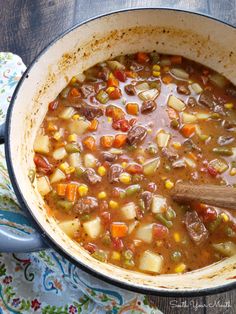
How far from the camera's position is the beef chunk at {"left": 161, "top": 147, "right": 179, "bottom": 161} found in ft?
10.2

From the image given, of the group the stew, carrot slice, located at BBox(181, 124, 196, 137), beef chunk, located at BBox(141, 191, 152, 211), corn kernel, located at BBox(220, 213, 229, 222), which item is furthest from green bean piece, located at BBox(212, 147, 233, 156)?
beef chunk, located at BBox(141, 191, 152, 211)

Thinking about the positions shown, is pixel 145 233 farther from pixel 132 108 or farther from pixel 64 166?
pixel 132 108

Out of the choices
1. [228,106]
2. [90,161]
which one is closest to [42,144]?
[90,161]

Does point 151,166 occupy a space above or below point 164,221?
above

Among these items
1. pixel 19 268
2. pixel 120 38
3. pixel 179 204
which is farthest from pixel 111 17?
pixel 19 268

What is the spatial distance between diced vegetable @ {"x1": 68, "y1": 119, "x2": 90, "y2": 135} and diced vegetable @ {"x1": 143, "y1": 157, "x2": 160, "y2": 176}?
443 millimetres

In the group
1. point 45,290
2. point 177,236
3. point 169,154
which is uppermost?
point 169,154

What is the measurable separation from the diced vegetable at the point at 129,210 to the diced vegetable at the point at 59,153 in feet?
1.61

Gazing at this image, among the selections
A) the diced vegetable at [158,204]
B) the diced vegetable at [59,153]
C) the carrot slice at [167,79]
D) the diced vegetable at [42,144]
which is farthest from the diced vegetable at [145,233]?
the carrot slice at [167,79]

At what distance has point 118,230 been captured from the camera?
9.52 feet

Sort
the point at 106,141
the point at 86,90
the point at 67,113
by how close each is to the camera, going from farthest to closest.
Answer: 1. the point at 86,90
2. the point at 67,113
3. the point at 106,141

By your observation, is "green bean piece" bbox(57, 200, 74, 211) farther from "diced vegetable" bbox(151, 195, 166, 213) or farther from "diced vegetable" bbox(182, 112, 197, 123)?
"diced vegetable" bbox(182, 112, 197, 123)

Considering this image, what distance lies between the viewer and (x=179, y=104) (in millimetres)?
3352

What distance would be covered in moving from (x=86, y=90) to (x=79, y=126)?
0.29 m
